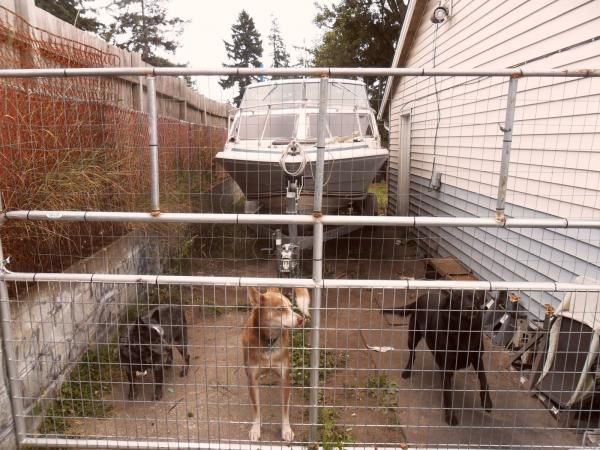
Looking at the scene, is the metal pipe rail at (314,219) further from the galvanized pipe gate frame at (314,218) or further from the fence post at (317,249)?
the fence post at (317,249)

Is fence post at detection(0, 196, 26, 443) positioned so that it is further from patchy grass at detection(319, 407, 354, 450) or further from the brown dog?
patchy grass at detection(319, 407, 354, 450)

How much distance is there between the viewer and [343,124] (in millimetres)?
6977

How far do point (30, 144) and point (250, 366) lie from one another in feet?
7.83

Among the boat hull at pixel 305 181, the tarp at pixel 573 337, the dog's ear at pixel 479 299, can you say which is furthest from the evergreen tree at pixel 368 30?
the tarp at pixel 573 337

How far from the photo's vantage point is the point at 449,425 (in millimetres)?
3258

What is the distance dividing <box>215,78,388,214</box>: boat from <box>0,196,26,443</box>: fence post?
270 cm

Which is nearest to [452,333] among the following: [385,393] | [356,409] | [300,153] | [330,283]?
[385,393]

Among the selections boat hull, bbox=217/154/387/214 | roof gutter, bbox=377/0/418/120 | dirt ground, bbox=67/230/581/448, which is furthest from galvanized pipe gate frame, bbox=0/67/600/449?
roof gutter, bbox=377/0/418/120

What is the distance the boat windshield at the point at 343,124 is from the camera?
6.60 metres

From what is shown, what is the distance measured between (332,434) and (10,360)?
7.23 feet

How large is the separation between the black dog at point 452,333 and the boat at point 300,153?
6.12 feet

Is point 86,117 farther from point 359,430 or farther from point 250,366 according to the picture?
point 359,430

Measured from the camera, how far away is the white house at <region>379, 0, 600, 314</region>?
384 cm

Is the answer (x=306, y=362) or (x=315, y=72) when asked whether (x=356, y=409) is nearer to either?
(x=306, y=362)
